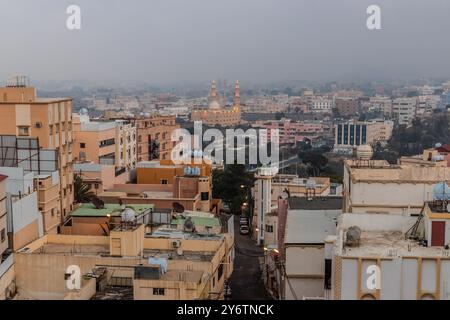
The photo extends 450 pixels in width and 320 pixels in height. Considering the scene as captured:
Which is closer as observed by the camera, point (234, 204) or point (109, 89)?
point (234, 204)

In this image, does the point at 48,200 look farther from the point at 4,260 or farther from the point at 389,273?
the point at 389,273

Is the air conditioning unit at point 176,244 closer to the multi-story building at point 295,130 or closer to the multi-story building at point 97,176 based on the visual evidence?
the multi-story building at point 97,176

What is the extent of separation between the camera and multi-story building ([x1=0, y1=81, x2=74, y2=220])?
41.6 ft

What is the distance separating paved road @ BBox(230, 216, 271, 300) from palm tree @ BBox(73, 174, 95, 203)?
348 cm

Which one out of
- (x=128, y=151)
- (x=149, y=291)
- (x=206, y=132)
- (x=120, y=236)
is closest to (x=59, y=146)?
(x=120, y=236)

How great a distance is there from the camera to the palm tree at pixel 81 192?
15.0 metres

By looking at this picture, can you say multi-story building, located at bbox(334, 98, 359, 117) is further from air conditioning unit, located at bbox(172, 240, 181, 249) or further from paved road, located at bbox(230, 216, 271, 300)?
air conditioning unit, located at bbox(172, 240, 181, 249)

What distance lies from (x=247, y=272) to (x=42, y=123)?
4.71m

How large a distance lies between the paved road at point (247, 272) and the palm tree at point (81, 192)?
11.4 ft

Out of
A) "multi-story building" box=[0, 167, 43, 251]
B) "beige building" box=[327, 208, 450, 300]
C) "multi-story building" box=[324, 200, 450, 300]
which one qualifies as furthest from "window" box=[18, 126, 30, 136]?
"beige building" box=[327, 208, 450, 300]

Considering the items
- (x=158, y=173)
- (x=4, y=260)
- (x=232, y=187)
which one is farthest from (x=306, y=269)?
(x=232, y=187)
